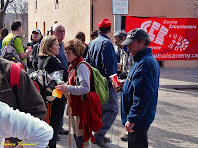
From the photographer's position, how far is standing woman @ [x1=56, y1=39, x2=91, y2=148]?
12.8 ft

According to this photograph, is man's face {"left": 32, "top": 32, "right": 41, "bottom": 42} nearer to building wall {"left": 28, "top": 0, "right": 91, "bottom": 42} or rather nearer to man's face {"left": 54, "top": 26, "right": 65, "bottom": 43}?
man's face {"left": 54, "top": 26, "right": 65, "bottom": 43}

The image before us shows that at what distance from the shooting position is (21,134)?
1.54m

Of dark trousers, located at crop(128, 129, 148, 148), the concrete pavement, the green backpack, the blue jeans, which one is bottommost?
the concrete pavement

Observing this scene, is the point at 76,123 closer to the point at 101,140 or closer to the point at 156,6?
the point at 101,140

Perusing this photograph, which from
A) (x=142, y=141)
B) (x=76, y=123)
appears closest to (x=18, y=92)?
(x=142, y=141)

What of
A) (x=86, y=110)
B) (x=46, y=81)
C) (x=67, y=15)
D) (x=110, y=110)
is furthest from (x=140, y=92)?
(x=67, y=15)

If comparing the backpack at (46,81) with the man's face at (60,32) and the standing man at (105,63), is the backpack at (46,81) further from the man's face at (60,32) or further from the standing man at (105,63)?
the man's face at (60,32)

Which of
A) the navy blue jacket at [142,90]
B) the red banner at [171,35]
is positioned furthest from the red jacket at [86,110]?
the red banner at [171,35]

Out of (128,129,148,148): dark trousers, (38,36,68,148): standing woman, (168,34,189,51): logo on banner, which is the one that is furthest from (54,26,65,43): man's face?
(168,34,189,51): logo on banner

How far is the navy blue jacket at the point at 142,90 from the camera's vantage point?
10.5 feet

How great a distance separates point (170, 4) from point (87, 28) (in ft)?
14.7

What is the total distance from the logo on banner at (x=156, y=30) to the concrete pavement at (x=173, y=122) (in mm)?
1739

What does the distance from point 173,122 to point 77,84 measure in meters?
3.14

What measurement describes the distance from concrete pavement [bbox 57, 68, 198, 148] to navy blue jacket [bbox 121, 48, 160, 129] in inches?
76.0
